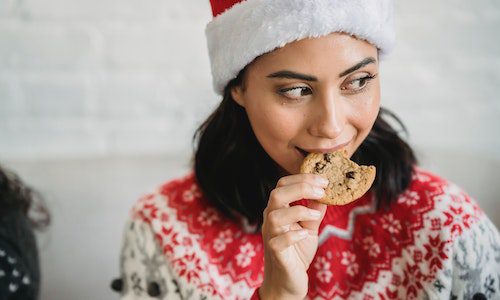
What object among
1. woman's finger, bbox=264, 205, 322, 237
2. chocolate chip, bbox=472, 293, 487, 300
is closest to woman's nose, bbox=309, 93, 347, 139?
woman's finger, bbox=264, 205, 322, 237

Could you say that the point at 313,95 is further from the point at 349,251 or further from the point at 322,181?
the point at 349,251

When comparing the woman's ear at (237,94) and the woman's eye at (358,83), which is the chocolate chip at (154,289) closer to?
the woman's ear at (237,94)

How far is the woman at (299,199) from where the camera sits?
742 mm

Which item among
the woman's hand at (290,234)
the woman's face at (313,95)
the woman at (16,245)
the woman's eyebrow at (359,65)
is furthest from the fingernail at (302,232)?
the woman at (16,245)

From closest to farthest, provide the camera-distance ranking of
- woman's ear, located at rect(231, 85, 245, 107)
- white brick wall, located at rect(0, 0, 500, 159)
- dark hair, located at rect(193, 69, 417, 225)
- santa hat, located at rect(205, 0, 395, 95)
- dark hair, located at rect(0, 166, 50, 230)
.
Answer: santa hat, located at rect(205, 0, 395, 95)
woman's ear, located at rect(231, 85, 245, 107)
dark hair, located at rect(193, 69, 417, 225)
dark hair, located at rect(0, 166, 50, 230)
white brick wall, located at rect(0, 0, 500, 159)

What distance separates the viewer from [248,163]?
1.01m

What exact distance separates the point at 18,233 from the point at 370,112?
662 mm

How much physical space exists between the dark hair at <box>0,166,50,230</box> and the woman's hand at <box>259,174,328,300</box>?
21.0 inches

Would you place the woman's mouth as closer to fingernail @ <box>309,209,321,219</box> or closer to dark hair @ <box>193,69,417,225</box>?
fingernail @ <box>309,209,321,219</box>

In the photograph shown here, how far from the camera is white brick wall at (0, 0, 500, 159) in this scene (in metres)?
1.25

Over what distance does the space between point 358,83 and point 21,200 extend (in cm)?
71

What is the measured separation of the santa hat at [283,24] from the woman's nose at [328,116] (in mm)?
84

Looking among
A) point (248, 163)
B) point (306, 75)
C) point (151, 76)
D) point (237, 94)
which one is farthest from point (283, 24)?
point (151, 76)

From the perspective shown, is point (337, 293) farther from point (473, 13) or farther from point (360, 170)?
point (473, 13)
